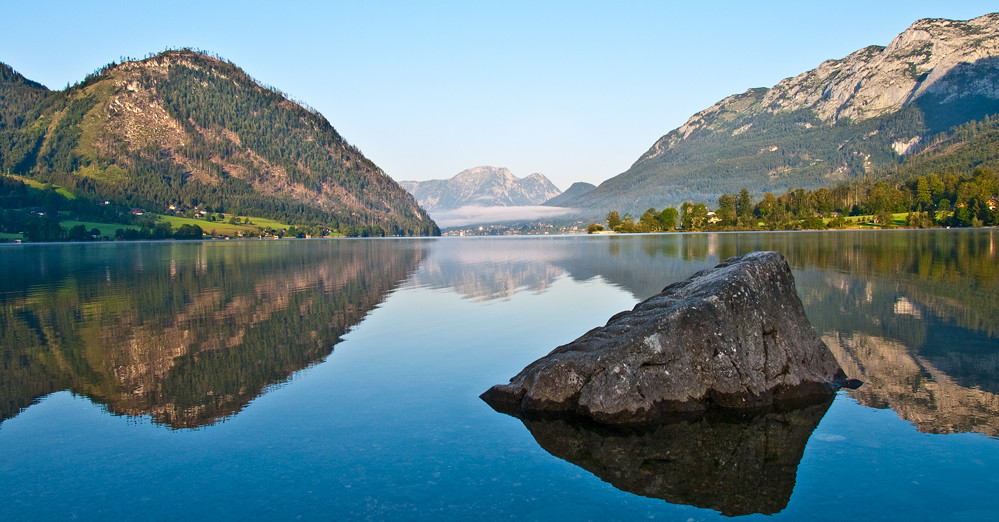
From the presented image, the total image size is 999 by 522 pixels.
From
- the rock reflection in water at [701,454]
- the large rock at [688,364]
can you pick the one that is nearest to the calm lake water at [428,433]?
the rock reflection in water at [701,454]

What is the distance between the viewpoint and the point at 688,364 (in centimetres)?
1236

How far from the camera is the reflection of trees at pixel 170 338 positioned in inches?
544

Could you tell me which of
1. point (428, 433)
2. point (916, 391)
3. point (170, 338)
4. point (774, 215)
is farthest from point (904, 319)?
point (774, 215)

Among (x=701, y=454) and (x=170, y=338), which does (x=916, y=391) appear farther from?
(x=170, y=338)

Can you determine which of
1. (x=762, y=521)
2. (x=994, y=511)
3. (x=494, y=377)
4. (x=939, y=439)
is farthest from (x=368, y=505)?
(x=939, y=439)

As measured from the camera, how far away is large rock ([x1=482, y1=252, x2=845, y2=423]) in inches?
471

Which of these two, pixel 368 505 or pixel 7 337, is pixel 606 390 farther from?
pixel 7 337

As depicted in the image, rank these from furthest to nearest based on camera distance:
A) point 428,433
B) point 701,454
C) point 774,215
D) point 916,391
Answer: point 774,215, point 916,391, point 428,433, point 701,454

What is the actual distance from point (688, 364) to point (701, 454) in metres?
2.64

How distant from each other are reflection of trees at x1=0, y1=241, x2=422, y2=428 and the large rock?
22.0 ft

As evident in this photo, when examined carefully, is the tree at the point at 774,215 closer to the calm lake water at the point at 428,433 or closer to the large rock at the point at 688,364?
the calm lake water at the point at 428,433

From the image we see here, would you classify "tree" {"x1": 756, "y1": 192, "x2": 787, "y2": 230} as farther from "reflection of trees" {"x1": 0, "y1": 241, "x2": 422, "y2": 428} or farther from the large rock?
the large rock

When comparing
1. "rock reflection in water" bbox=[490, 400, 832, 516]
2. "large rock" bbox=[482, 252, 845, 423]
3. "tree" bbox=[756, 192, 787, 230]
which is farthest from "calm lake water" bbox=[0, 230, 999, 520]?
"tree" bbox=[756, 192, 787, 230]

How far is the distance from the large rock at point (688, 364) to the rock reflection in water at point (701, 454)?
1.63ft
